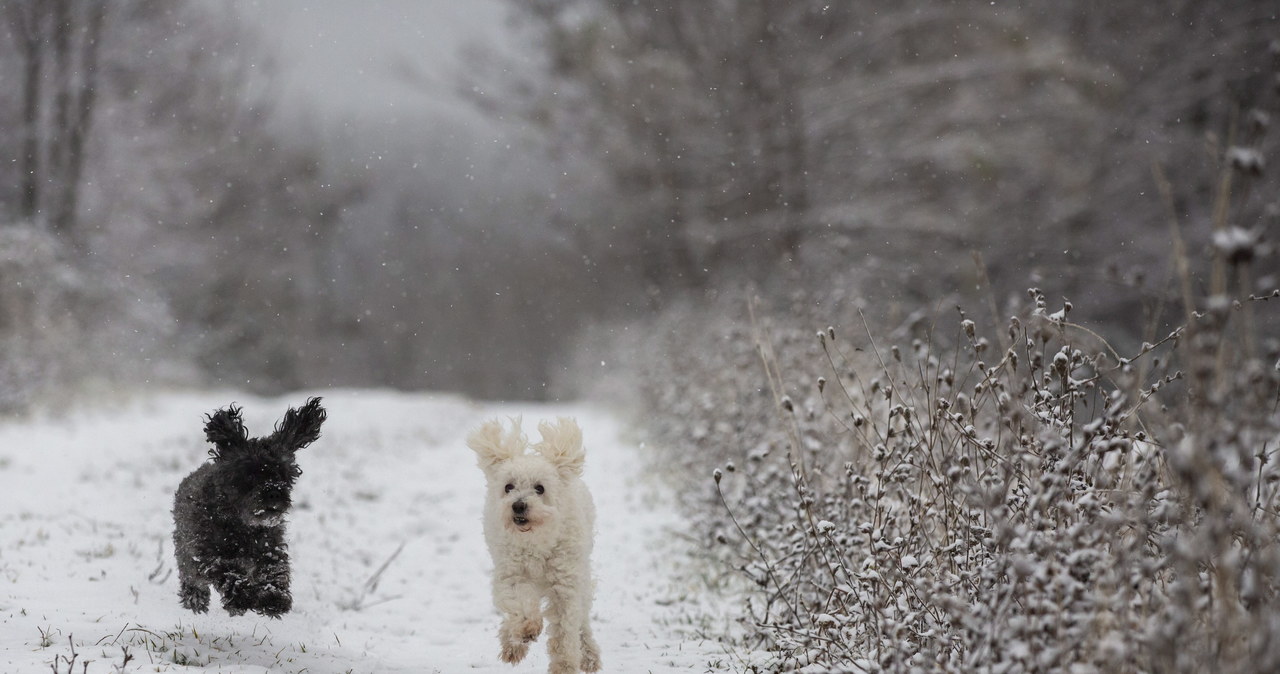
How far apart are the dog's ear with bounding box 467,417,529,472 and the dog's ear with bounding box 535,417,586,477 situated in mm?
125

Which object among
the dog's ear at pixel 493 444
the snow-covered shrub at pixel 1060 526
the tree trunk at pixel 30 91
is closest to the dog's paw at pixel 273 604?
the dog's ear at pixel 493 444

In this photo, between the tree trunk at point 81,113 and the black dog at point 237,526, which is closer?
the black dog at point 237,526

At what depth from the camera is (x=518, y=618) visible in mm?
4391

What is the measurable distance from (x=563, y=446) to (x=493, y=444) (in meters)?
0.39

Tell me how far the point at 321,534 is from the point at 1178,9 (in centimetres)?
1607

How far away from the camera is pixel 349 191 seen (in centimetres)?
3170

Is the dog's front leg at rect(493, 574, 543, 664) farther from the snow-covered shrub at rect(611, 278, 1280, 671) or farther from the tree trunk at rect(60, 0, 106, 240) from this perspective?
the tree trunk at rect(60, 0, 106, 240)

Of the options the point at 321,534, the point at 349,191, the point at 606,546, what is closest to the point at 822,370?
the point at 606,546

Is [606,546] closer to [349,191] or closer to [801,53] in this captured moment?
[801,53]

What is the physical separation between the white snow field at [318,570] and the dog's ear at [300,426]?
58cm

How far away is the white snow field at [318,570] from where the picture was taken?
4293 mm

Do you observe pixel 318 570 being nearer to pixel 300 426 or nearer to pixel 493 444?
pixel 300 426

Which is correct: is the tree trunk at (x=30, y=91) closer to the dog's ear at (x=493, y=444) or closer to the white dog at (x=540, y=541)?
the dog's ear at (x=493, y=444)

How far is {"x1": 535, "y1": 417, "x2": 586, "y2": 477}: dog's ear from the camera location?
4863 millimetres
